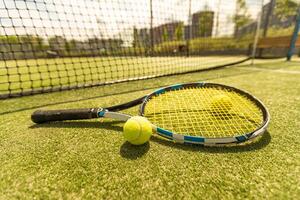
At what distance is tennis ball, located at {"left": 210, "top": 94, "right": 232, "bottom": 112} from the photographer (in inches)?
64.6

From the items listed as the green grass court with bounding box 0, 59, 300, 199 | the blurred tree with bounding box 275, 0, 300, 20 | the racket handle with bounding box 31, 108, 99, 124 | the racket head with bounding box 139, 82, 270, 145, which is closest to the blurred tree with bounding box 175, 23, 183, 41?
the blurred tree with bounding box 275, 0, 300, 20

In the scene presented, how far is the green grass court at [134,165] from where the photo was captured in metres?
0.90

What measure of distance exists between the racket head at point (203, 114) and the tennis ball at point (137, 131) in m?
0.12

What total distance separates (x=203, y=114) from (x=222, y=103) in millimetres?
193

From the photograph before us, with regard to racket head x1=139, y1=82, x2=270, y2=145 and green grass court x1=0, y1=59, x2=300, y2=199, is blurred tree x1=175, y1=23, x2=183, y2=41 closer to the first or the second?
racket head x1=139, y1=82, x2=270, y2=145

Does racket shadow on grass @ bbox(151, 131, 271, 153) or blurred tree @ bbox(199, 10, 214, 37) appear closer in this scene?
racket shadow on grass @ bbox(151, 131, 271, 153)

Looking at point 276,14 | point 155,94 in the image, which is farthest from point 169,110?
point 276,14

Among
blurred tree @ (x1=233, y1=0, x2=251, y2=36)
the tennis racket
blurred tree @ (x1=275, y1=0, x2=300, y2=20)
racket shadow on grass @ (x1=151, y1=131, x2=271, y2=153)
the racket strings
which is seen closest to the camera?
racket shadow on grass @ (x1=151, y1=131, x2=271, y2=153)

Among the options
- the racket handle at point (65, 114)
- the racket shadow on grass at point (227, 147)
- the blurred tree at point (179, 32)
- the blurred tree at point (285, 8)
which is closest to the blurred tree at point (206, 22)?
the blurred tree at point (179, 32)

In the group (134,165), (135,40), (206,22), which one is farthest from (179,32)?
(134,165)

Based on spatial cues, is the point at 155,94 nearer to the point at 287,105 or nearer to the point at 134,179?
the point at 134,179

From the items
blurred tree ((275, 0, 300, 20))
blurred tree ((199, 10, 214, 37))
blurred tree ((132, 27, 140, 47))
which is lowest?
blurred tree ((132, 27, 140, 47))

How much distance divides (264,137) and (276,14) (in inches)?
431

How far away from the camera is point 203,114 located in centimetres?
168
